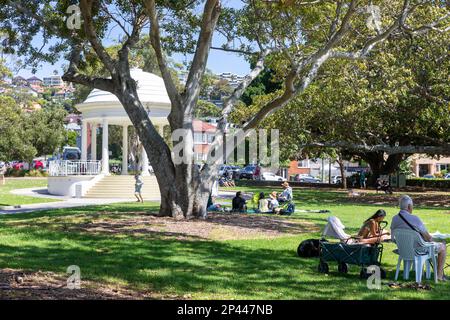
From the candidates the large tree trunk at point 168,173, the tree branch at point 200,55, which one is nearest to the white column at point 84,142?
the large tree trunk at point 168,173

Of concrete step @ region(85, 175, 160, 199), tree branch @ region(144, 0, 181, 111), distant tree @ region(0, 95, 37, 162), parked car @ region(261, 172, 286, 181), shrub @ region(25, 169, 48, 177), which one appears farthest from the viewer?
parked car @ region(261, 172, 286, 181)

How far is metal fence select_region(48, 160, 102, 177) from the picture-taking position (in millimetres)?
34500

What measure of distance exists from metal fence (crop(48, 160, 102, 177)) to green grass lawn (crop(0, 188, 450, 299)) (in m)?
19.7

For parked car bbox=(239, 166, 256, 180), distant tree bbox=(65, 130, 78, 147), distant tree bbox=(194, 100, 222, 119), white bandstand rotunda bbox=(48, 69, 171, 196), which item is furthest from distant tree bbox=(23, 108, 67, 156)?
white bandstand rotunda bbox=(48, 69, 171, 196)

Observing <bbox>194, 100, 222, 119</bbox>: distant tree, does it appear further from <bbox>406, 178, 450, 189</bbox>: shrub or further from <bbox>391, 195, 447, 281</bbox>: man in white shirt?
<bbox>391, 195, 447, 281</bbox>: man in white shirt

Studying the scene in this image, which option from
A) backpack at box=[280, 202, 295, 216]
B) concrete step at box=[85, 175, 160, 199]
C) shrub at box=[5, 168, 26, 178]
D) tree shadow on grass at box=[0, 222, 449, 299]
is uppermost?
shrub at box=[5, 168, 26, 178]

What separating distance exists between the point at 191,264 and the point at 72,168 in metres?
26.1

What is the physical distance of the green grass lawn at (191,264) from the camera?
818 cm

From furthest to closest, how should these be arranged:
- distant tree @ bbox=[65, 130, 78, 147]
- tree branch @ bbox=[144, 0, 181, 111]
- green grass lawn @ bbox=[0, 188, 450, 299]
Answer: distant tree @ bbox=[65, 130, 78, 147], tree branch @ bbox=[144, 0, 181, 111], green grass lawn @ bbox=[0, 188, 450, 299]

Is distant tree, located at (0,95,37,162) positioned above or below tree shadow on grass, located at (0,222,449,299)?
above

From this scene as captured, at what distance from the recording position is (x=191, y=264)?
10.2 meters
